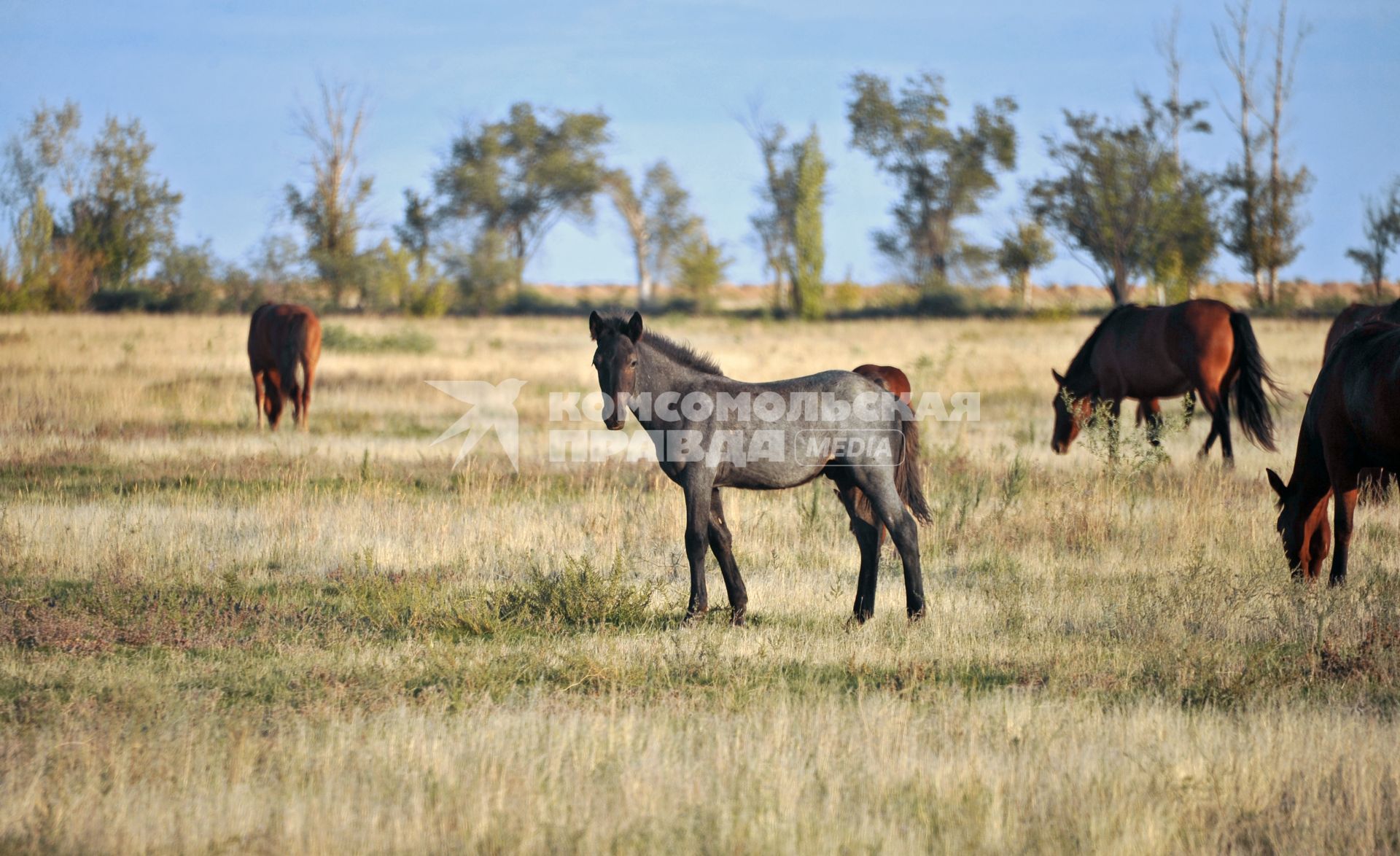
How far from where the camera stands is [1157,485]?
10930 millimetres

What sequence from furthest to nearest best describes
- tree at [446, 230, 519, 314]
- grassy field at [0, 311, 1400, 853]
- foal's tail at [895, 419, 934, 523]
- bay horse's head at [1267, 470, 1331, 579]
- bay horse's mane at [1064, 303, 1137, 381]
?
tree at [446, 230, 519, 314] → bay horse's mane at [1064, 303, 1137, 381] → bay horse's head at [1267, 470, 1331, 579] → foal's tail at [895, 419, 934, 523] → grassy field at [0, 311, 1400, 853]

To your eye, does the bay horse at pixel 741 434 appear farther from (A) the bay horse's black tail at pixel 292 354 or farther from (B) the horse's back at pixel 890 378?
(A) the bay horse's black tail at pixel 292 354

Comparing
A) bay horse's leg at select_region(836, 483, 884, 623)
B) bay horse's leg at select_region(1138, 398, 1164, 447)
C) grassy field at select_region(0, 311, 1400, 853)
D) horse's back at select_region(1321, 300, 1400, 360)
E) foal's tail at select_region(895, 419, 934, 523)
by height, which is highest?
horse's back at select_region(1321, 300, 1400, 360)

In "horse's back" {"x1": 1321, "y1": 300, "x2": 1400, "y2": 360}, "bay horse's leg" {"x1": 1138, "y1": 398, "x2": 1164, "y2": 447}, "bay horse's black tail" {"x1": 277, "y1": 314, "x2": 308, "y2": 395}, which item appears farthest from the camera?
"bay horse's black tail" {"x1": 277, "y1": 314, "x2": 308, "y2": 395}

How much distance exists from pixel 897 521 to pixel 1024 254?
174 feet

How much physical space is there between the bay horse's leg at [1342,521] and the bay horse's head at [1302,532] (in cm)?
10

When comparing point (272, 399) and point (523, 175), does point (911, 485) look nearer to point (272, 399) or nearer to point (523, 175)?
point (272, 399)

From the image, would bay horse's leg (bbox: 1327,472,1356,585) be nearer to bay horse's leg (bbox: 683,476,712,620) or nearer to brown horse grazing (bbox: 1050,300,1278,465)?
bay horse's leg (bbox: 683,476,712,620)

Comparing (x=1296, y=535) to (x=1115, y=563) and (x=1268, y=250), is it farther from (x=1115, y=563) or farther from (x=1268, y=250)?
(x=1268, y=250)

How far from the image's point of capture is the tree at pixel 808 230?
57.9 metres

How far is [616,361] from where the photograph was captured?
6.28 meters

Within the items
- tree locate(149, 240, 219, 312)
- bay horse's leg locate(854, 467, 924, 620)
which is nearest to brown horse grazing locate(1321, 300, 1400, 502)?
bay horse's leg locate(854, 467, 924, 620)

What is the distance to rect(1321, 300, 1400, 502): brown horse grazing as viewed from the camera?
9344 millimetres

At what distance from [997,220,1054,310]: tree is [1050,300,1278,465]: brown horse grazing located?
43.7 meters
